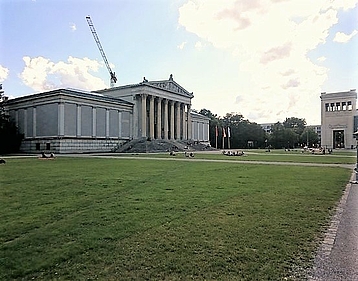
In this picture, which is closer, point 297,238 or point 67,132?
point 297,238

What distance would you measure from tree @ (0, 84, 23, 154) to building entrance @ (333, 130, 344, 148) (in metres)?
105

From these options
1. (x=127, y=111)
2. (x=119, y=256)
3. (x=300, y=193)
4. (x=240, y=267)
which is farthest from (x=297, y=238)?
(x=127, y=111)

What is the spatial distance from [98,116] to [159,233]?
2876 inches

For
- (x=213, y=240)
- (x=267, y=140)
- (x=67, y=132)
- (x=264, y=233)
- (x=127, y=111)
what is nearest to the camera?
(x=213, y=240)

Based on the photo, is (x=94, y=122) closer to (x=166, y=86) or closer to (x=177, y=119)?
(x=166, y=86)

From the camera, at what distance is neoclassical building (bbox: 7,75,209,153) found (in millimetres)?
69438

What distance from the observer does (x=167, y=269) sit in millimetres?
5570

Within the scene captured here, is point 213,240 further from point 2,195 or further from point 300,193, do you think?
point 2,195

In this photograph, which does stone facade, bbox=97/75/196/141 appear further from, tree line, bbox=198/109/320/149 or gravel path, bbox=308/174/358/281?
gravel path, bbox=308/174/358/281

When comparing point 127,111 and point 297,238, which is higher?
point 127,111

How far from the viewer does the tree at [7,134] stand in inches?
2660

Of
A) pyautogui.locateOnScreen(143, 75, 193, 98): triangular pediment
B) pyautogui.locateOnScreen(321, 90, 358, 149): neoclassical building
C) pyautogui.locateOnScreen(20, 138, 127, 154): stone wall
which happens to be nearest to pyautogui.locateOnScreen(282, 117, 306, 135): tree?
pyautogui.locateOnScreen(321, 90, 358, 149): neoclassical building

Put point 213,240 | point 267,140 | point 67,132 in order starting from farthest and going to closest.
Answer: point 267,140 < point 67,132 < point 213,240

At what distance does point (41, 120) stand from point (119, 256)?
7215cm
